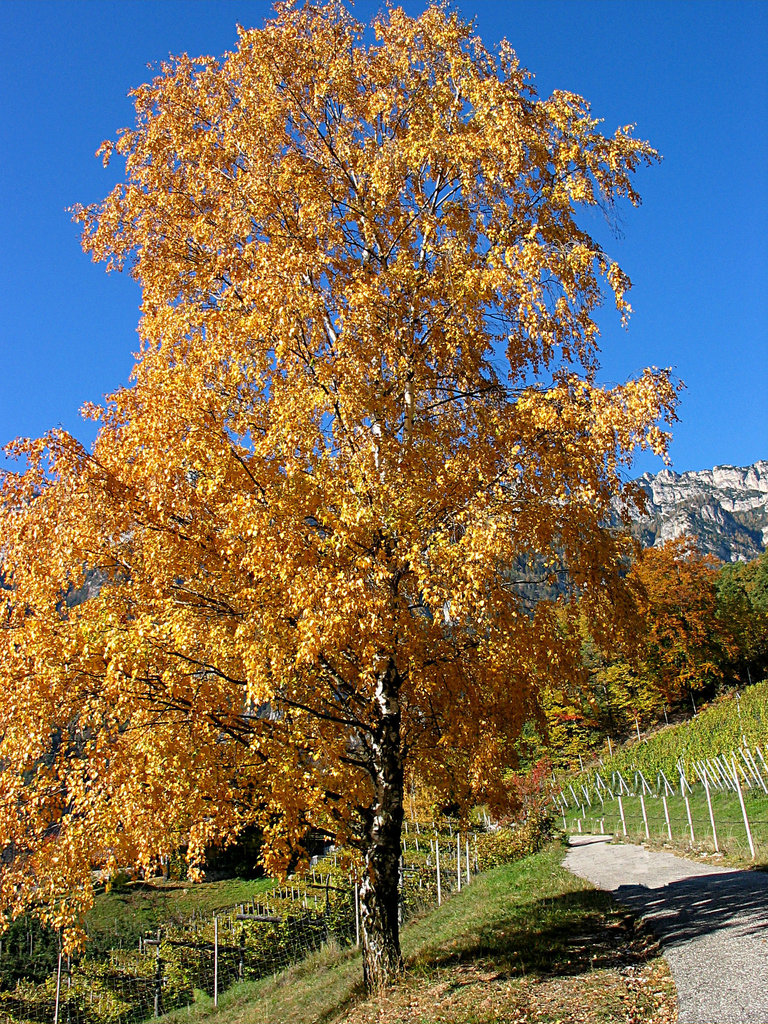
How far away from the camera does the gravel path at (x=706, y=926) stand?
475 cm

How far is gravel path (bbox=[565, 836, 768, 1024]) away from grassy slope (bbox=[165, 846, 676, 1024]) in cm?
24

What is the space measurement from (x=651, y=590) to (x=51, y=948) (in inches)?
1742

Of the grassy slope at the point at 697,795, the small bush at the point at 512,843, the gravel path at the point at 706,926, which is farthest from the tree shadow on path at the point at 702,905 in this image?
the small bush at the point at 512,843

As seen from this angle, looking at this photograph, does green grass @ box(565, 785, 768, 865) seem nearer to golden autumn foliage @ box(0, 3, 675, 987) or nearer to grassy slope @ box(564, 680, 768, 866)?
grassy slope @ box(564, 680, 768, 866)

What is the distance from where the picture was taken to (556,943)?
7.52 meters

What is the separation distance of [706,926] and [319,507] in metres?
6.55

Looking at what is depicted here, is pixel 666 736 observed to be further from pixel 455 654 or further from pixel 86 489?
pixel 86 489

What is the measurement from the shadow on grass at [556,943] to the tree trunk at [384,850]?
849mm

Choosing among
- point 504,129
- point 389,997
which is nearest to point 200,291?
point 504,129

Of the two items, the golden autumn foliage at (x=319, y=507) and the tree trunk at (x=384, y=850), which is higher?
the golden autumn foliage at (x=319, y=507)

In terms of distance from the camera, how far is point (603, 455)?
18.9 ft

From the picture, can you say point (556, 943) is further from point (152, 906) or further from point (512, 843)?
point (152, 906)

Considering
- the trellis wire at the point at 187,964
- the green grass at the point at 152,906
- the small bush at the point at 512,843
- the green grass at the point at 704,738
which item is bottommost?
the green grass at the point at 152,906

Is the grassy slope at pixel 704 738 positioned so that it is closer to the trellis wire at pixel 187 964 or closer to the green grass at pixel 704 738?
the green grass at pixel 704 738
